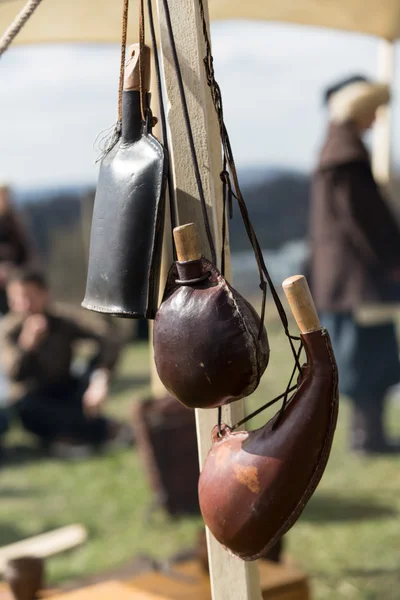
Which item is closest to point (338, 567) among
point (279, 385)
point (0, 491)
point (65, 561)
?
point (65, 561)

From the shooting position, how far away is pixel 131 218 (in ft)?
4.55

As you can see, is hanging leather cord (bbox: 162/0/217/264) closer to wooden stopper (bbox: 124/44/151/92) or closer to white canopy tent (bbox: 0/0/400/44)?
wooden stopper (bbox: 124/44/151/92)

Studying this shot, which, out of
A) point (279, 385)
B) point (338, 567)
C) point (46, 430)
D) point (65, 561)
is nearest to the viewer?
point (338, 567)

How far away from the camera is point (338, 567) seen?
3.36 meters

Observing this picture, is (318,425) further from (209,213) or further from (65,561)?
(65,561)

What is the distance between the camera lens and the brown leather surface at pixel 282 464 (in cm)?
124

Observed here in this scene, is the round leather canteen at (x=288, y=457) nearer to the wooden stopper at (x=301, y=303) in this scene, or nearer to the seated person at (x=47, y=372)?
the wooden stopper at (x=301, y=303)

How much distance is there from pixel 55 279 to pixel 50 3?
5822 millimetres

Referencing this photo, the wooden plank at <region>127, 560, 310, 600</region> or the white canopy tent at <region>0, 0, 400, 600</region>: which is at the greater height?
the white canopy tent at <region>0, 0, 400, 600</region>

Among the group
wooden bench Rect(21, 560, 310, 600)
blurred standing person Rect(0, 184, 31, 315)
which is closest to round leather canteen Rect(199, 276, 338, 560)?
wooden bench Rect(21, 560, 310, 600)

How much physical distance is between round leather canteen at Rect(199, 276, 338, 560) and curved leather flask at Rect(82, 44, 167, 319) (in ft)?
0.79

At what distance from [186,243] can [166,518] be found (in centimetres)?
288

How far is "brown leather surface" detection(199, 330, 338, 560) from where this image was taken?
1242 mm

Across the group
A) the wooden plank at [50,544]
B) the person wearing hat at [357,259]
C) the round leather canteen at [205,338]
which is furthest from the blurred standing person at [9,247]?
the round leather canteen at [205,338]
